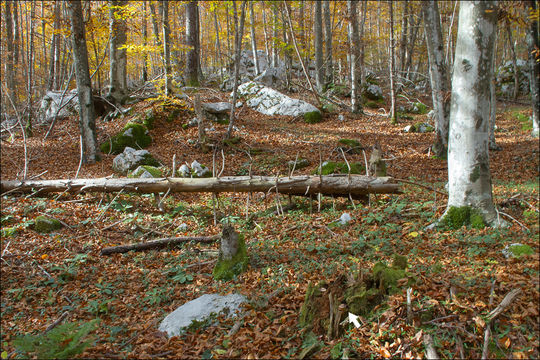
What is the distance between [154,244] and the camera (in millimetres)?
6141

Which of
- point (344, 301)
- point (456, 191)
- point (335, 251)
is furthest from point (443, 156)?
point (344, 301)

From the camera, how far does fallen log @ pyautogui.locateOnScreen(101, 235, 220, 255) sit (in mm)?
5936

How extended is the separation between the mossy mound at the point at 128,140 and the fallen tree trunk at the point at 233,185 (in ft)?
13.6

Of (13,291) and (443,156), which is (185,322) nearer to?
(13,291)

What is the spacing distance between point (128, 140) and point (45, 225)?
627 centimetres

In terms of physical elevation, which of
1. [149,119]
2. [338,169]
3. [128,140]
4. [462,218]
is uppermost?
[149,119]

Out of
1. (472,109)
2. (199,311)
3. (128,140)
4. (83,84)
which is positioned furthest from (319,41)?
(199,311)

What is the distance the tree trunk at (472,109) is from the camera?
4.70m

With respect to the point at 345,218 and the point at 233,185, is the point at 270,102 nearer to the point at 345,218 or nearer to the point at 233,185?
the point at 233,185

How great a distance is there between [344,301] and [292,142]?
29.9 feet

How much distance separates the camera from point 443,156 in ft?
35.0

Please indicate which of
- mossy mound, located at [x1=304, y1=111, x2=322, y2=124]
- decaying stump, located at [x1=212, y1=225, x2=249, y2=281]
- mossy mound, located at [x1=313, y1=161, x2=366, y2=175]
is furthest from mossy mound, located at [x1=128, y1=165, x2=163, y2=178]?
mossy mound, located at [x1=304, y1=111, x2=322, y2=124]

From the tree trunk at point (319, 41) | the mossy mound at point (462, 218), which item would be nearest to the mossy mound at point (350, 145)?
the mossy mound at point (462, 218)

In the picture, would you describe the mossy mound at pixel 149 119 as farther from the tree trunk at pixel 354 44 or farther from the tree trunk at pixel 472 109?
the tree trunk at pixel 472 109
